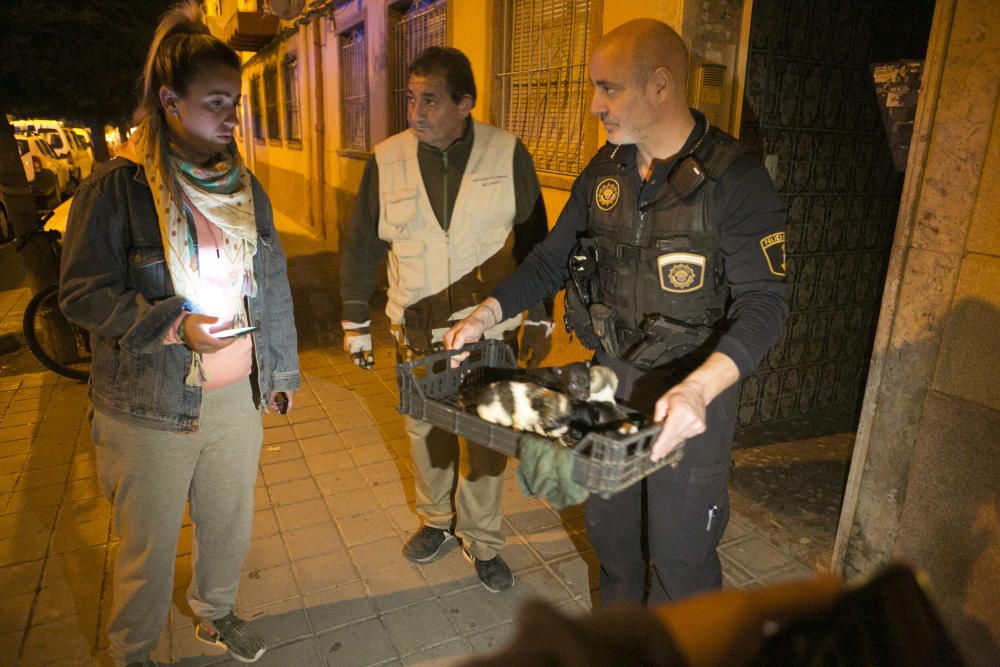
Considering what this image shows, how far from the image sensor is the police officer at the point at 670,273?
2008 mm

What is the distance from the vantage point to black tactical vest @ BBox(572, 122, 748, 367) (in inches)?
81.0

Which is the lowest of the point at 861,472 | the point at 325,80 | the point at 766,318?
the point at 861,472

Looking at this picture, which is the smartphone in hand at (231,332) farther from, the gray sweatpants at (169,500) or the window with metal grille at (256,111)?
the window with metal grille at (256,111)

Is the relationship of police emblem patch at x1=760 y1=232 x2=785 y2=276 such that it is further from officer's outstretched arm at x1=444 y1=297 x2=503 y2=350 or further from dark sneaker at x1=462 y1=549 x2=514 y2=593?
dark sneaker at x1=462 y1=549 x2=514 y2=593

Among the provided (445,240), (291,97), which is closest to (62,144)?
(291,97)

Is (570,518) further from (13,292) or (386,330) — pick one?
(13,292)

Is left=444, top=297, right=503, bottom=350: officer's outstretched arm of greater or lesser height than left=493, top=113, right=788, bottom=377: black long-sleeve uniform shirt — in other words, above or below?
below

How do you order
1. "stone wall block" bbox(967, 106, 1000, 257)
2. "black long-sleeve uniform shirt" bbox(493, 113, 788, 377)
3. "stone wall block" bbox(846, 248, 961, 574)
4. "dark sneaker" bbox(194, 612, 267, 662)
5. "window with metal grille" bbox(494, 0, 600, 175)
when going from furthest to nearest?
1. "window with metal grille" bbox(494, 0, 600, 175)
2. "dark sneaker" bbox(194, 612, 267, 662)
3. "stone wall block" bbox(846, 248, 961, 574)
4. "stone wall block" bbox(967, 106, 1000, 257)
5. "black long-sleeve uniform shirt" bbox(493, 113, 788, 377)

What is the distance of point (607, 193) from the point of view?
230 centimetres

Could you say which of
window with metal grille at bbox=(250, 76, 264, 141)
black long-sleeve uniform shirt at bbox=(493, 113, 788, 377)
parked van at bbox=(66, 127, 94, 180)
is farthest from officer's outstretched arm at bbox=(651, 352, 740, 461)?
parked van at bbox=(66, 127, 94, 180)

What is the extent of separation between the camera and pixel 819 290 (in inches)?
187

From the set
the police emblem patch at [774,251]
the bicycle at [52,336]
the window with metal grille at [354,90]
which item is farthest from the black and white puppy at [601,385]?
the window with metal grille at [354,90]

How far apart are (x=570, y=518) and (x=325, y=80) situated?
10.8 metres

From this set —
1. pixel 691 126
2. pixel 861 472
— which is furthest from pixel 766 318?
pixel 861 472
